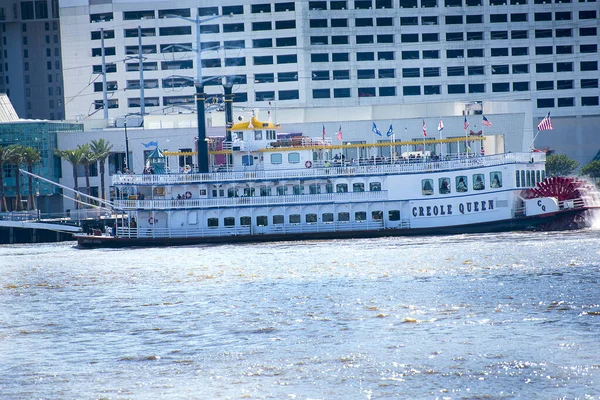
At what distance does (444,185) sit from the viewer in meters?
72.8

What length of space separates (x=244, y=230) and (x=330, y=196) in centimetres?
681

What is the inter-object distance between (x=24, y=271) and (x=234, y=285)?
17470 millimetres

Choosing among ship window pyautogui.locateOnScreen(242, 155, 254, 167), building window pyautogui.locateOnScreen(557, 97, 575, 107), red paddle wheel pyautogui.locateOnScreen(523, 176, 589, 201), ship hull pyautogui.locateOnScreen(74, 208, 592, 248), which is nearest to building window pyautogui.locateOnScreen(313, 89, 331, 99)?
building window pyautogui.locateOnScreen(557, 97, 575, 107)

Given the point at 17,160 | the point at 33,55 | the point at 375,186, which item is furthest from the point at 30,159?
the point at 33,55

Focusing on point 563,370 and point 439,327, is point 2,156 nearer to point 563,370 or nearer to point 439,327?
point 439,327

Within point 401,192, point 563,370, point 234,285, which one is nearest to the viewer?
point 563,370

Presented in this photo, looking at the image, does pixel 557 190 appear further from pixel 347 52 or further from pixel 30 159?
pixel 347 52

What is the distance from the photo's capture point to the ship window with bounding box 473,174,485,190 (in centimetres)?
7183

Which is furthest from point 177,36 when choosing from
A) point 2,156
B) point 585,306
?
point 585,306

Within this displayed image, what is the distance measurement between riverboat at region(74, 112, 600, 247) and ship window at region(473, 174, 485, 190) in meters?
0.07

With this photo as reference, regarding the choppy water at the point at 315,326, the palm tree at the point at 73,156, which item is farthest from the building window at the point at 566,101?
the choppy water at the point at 315,326

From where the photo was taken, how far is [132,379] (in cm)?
2959

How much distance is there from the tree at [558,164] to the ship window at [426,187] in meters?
42.3

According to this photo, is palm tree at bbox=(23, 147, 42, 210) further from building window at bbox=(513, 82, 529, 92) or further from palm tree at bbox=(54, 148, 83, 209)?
building window at bbox=(513, 82, 529, 92)
